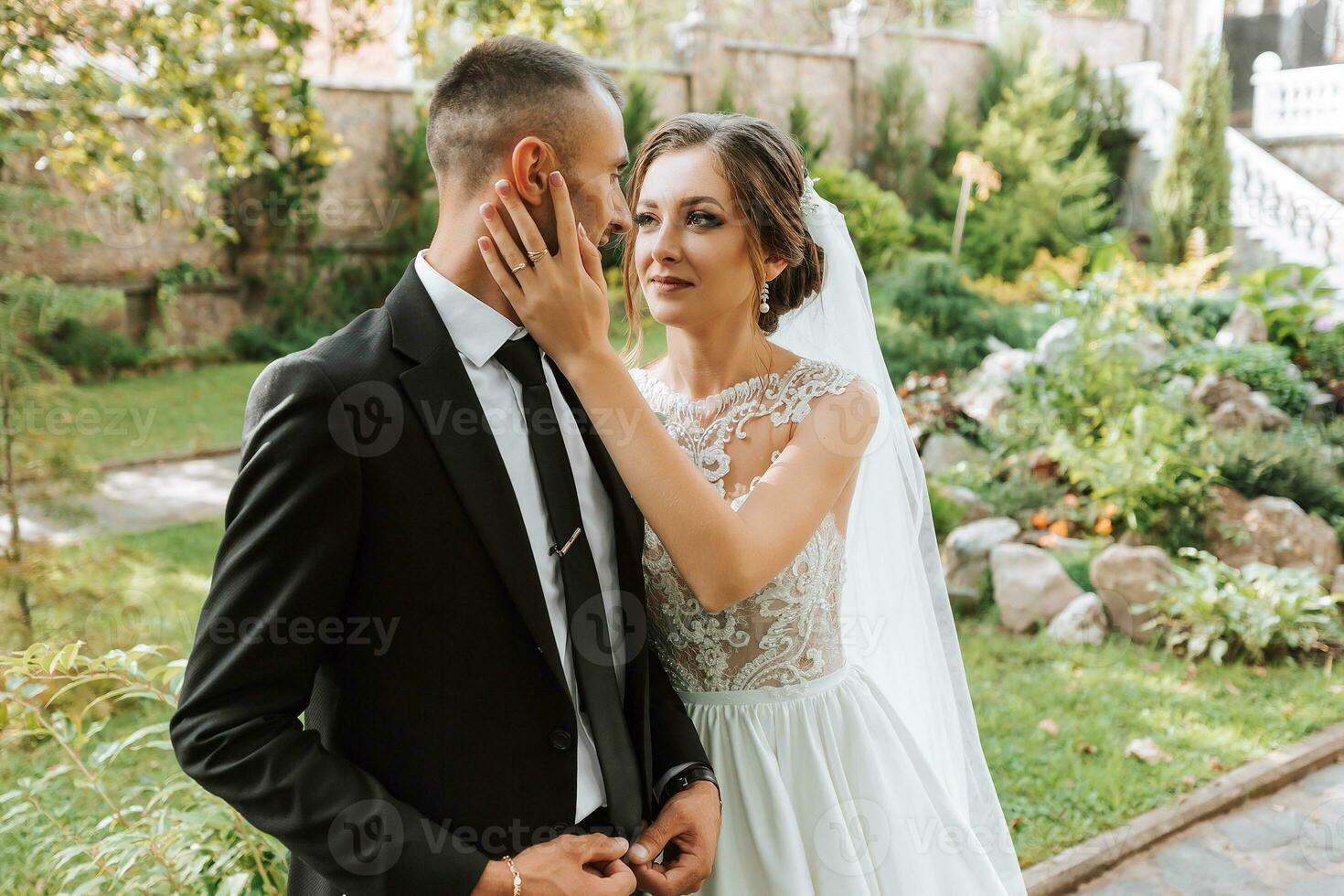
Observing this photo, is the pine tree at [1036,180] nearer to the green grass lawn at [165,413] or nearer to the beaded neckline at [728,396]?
the green grass lawn at [165,413]

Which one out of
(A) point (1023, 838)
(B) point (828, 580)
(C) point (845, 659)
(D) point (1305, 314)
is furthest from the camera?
(D) point (1305, 314)

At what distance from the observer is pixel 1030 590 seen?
18.7 feet

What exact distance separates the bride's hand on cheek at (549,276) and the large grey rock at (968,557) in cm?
473

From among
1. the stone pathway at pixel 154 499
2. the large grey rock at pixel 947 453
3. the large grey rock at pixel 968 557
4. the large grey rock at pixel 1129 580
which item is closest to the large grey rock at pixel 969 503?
the large grey rock at pixel 968 557

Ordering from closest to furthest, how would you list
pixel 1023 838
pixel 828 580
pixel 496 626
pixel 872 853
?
pixel 496 626 → pixel 872 853 → pixel 828 580 → pixel 1023 838

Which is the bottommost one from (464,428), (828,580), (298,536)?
(828,580)

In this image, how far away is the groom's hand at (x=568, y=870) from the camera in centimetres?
145

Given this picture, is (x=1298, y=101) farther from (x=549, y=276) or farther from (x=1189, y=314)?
(x=549, y=276)

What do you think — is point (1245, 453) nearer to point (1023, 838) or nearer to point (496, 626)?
point (1023, 838)

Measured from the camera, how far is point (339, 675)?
1553 millimetres

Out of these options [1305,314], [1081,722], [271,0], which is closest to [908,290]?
[1305,314]

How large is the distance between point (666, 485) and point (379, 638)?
0.51 m

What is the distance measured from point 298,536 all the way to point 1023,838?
129 inches

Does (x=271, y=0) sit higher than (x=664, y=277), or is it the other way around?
(x=271, y=0)
